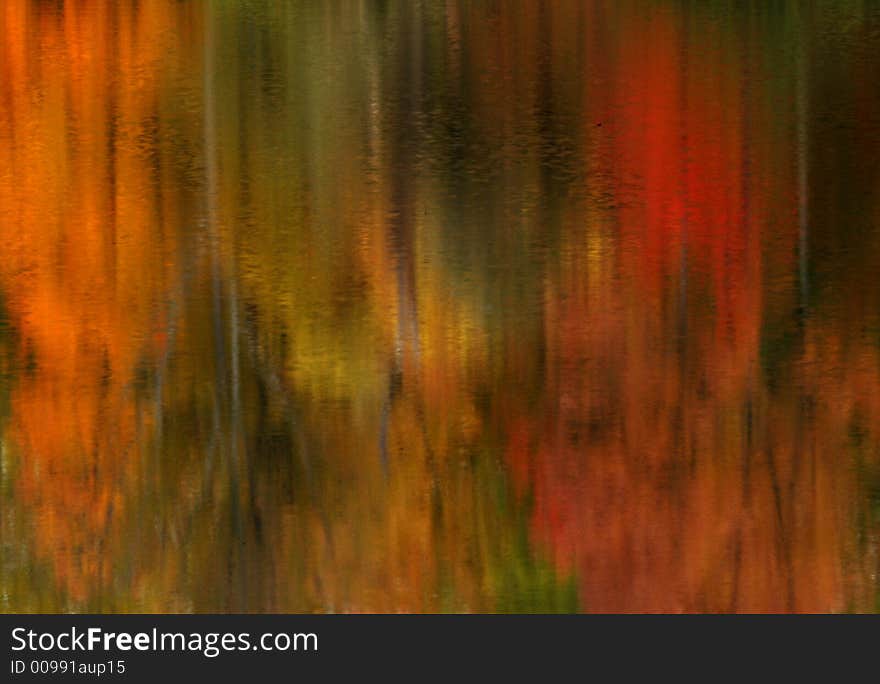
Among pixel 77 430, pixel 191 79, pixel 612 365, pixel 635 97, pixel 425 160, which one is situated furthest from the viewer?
pixel 191 79

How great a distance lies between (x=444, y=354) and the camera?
413 inches

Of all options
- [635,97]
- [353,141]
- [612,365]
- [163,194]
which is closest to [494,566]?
[612,365]

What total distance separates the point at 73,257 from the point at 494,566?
4.96 metres

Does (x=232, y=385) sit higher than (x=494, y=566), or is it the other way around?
(x=232, y=385)

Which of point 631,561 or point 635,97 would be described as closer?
point 631,561

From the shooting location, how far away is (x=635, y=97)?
17.9 metres

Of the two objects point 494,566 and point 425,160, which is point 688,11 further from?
point 494,566

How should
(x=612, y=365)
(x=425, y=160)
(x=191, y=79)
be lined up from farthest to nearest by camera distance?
(x=191, y=79), (x=425, y=160), (x=612, y=365)

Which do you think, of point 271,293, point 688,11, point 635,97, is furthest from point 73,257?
point 688,11

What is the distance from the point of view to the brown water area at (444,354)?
846 centimetres

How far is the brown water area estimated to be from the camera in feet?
27.8

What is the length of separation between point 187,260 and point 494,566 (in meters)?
4.50

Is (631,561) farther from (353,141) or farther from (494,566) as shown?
(353,141)

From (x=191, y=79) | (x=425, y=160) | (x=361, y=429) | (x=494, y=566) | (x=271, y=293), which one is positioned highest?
(x=191, y=79)
